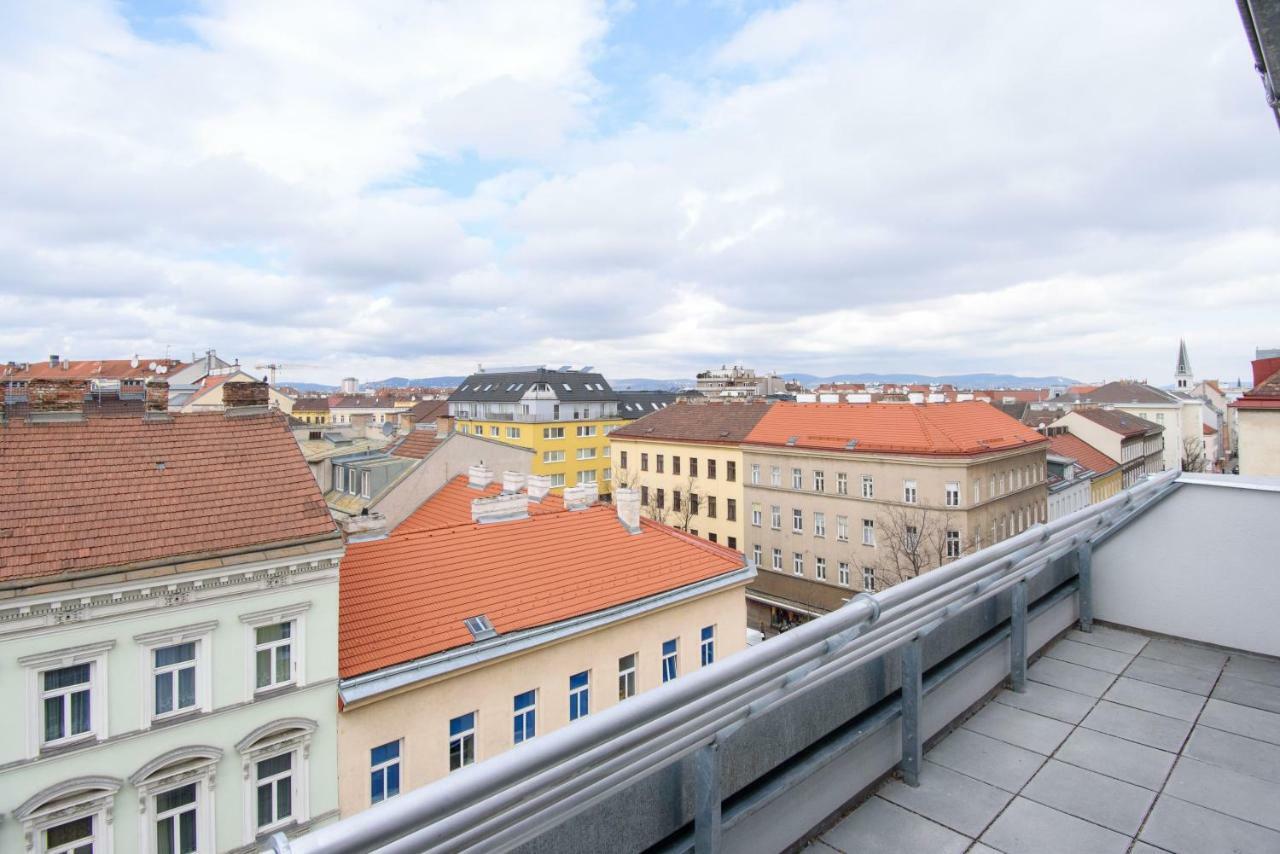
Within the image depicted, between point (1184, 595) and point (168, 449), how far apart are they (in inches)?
650

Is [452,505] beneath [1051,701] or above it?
beneath

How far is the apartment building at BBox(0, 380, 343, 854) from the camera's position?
36.8 ft

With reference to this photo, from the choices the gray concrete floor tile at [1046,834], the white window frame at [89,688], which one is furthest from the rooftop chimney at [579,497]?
the gray concrete floor tile at [1046,834]

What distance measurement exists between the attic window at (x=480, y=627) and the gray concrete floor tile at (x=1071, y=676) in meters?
12.7

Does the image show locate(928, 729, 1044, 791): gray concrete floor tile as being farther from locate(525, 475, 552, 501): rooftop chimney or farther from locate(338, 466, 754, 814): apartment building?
locate(525, 475, 552, 501): rooftop chimney

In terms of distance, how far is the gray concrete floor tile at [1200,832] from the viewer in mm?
2703

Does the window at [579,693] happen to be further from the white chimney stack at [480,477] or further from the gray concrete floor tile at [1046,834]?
the gray concrete floor tile at [1046,834]

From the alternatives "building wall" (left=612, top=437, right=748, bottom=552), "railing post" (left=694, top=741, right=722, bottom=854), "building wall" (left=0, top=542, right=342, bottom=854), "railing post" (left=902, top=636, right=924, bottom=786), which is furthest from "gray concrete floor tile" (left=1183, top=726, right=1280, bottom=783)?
"building wall" (left=612, top=437, right=748, bottom=552)

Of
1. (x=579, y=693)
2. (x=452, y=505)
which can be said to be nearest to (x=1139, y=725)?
(x=579, y=693)

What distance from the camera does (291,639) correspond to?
44.3ft

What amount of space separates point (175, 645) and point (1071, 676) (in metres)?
13.8

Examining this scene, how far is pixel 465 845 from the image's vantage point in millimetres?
1685

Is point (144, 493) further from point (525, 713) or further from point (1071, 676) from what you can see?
point (1071, 676)

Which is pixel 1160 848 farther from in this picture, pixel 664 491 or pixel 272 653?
pixel 664 491
